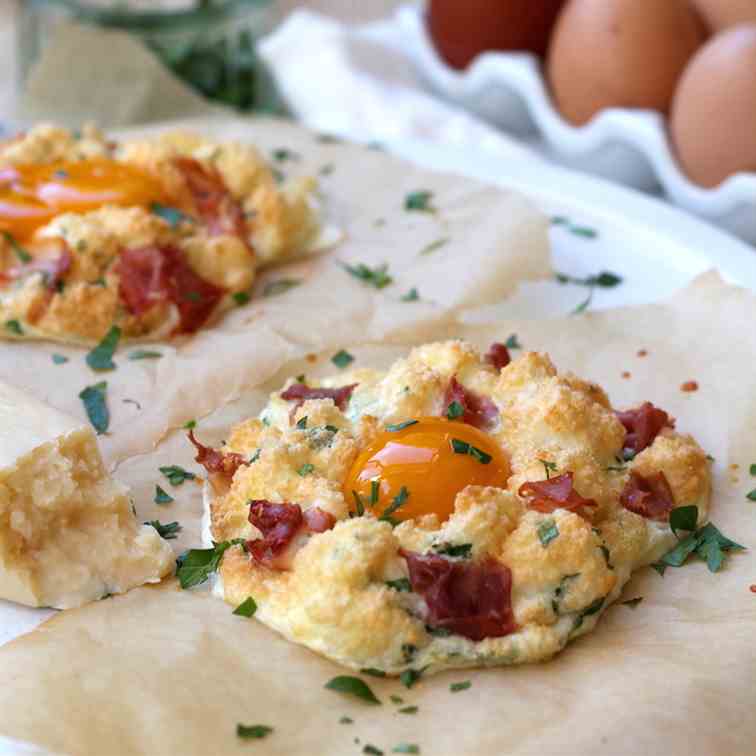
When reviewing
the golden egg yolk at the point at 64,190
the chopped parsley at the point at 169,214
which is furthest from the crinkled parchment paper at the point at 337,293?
the golden egg yolk at the point at 64,190

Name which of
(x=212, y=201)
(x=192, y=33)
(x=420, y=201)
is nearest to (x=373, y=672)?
(x=212, y=201)

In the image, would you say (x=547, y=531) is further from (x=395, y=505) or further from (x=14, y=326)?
(x=14, y=326)

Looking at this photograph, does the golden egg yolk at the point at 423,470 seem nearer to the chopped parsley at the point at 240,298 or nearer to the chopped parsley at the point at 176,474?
the chopped parsley at the point at 176,474

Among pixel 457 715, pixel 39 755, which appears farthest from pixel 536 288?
pixel 39 755

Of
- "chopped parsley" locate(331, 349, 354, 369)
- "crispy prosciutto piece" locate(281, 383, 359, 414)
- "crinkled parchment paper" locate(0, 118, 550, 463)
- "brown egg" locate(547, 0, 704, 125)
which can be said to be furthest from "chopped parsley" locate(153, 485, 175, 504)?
"brown egg" locate(547, 0, 704, 125)

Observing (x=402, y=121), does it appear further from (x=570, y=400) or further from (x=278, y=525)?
(x=278, y=525)
